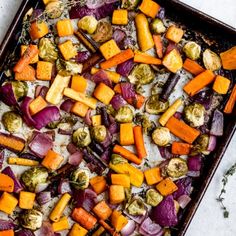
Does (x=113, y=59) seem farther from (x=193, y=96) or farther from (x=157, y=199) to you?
(x=157, y=199)

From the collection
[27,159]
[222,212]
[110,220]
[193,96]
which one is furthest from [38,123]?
[222,212]

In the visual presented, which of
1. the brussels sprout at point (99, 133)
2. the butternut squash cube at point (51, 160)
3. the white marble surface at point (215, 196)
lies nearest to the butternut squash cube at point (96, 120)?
the brussels sprout at point (99, 133)

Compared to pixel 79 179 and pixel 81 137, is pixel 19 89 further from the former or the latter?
pixel 79 179

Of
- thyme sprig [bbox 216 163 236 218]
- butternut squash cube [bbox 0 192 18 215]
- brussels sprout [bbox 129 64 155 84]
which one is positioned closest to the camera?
butternut squash cube [bbox 0 192 18 215]

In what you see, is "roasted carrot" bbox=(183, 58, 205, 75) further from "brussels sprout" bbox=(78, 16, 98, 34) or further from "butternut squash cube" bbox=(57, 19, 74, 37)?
"butternut squash cube" bbox=(57, 19, 74, 37)

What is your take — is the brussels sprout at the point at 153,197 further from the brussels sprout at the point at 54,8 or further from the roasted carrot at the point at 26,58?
the brussels sprout at the point at 54,8

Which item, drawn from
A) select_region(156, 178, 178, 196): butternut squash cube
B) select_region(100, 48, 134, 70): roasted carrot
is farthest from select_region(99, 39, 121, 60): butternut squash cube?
select_region(156, 178, 178, 196): butternut squash cube
